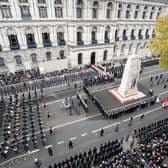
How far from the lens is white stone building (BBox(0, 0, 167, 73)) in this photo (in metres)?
29.7

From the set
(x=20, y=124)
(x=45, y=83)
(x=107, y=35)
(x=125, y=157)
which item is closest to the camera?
(x=125, y=157)

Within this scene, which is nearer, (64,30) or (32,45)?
(32,45)

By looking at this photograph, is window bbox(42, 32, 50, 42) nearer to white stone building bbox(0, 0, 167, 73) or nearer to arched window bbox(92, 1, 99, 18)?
white stone building bbox(0, 0, 167, 73)

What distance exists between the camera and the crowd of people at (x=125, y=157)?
48.0ft

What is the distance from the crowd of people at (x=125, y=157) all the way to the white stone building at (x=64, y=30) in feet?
75.3

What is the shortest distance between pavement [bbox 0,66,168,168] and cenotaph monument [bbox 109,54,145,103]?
2.32 m

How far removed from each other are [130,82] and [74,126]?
1149 cm

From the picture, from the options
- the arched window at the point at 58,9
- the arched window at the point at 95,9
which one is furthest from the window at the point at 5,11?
the arched window at the point at 95,9

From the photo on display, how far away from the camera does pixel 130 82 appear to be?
81.1 ft

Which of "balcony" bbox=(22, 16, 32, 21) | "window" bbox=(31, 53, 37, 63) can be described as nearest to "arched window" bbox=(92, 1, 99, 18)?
"balcony" bbox=(22, 16, 32, 21)

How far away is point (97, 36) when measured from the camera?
3678 cm

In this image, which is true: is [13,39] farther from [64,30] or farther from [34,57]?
[64,30]

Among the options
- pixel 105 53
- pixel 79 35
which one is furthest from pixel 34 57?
pixel 105 53

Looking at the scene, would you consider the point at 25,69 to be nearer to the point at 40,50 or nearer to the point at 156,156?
the point at 40,50
